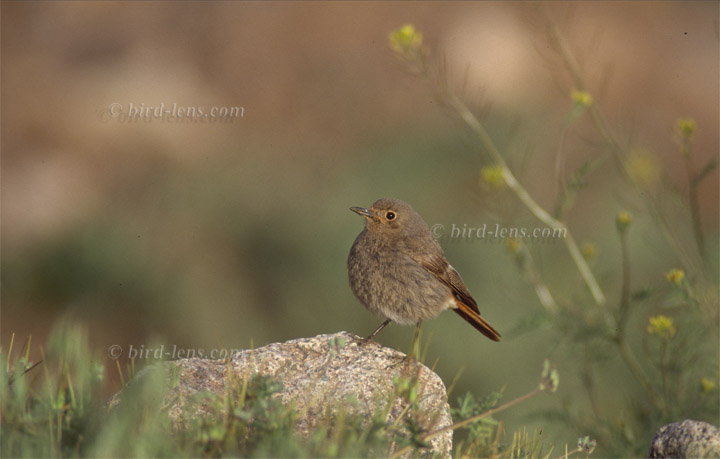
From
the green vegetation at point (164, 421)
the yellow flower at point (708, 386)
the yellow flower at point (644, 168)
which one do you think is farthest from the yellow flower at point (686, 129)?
the green vegetation at point (164, 421)

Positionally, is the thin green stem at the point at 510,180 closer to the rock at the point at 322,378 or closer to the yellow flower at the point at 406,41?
the yellow flower at the point at 406,41

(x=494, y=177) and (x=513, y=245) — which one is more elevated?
(x=494, y=177)

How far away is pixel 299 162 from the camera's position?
37.9 ft

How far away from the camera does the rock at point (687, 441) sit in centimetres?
419

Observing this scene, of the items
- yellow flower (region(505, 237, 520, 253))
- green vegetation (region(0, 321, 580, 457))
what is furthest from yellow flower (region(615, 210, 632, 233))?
green vegetation (region(0, 321, 580, 457))

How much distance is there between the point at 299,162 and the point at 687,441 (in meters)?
7.90

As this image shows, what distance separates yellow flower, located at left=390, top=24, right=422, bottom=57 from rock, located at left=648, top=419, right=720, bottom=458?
2856 millimetres

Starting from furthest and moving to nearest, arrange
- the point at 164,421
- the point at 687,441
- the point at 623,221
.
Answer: the point at 623,221 < the point at 687,441 < the point at 164,421

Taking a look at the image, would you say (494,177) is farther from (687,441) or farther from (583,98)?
(687,441)

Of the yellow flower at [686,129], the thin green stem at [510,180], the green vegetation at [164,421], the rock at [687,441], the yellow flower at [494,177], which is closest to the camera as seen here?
the green vegetation at [164,421]

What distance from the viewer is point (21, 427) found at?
353 cm

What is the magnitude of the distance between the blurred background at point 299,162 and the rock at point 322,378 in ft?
5.80

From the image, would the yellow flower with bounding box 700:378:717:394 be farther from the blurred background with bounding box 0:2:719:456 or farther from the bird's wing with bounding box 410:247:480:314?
the bird's wing with bounding box 410:247:480:314

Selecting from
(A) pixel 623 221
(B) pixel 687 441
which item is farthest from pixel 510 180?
(B) pixel 687 441
